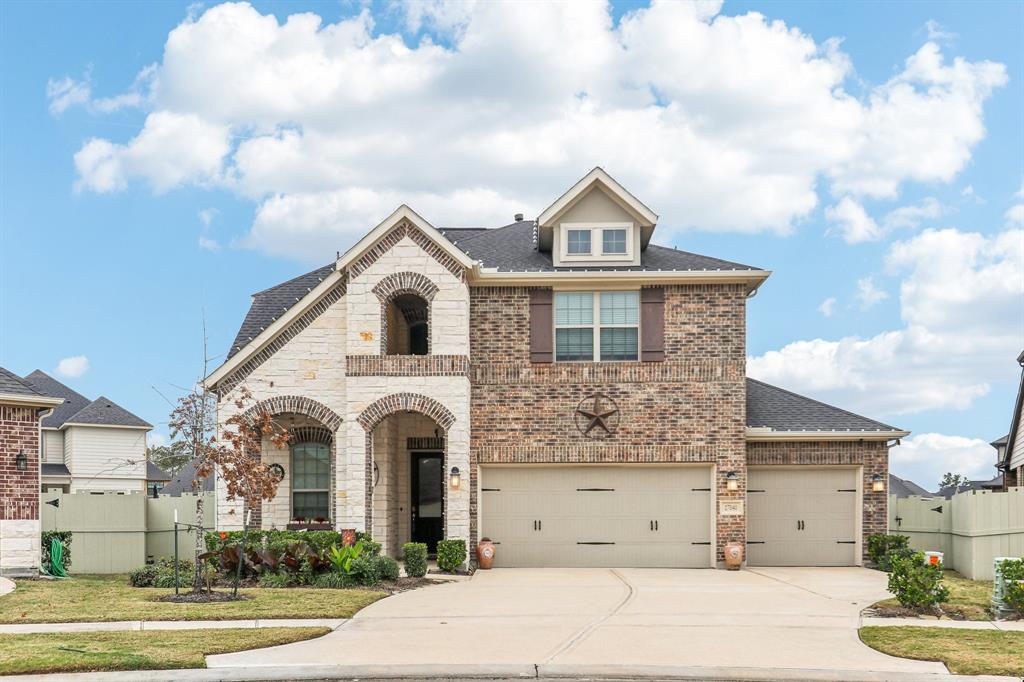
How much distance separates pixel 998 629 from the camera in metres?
13.6

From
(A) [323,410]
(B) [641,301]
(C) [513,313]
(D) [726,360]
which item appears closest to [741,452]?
(D) [726,360]

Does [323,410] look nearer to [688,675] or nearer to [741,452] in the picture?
[741,452]

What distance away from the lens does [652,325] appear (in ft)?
76.1

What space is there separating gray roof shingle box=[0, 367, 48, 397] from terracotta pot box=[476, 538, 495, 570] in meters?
9.31

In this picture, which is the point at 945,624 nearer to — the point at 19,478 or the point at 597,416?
the point at 597,416

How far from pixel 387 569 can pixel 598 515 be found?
6.27 meters

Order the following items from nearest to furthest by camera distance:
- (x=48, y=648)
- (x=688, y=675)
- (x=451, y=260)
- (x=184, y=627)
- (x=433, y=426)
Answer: (x=688, y=675) < (x=48, y=648) < (x=184, y=627) < (x=451, y=260) < (x=433, y=426)

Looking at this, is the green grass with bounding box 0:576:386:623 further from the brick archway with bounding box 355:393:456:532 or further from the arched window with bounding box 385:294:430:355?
the arched window with bounding box 385:294:430:355

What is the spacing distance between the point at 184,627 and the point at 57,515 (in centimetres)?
1195

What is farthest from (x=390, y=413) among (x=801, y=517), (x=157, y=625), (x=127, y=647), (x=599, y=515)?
(x=127, y=647)

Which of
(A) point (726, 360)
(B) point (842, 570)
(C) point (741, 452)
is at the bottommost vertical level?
(B) point (842, 570)

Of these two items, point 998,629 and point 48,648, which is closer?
point 48,648

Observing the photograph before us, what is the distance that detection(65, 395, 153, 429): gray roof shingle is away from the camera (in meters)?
43.9

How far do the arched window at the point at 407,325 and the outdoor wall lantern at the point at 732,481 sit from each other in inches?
283
